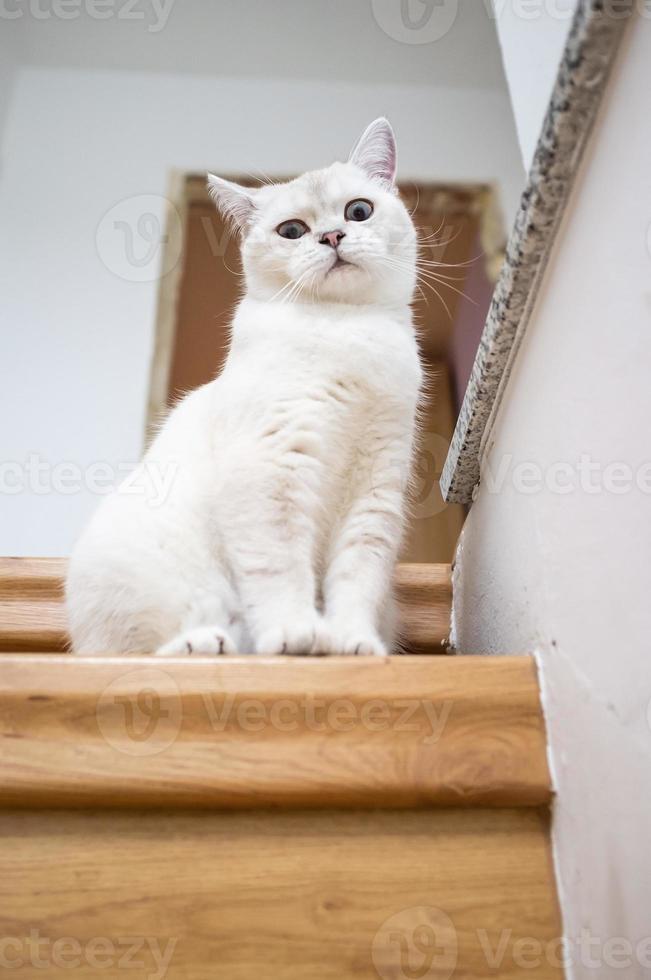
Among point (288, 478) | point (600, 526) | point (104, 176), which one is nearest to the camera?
point (600, 526)

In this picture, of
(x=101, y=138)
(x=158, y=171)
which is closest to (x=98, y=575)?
(x=158, y=171)

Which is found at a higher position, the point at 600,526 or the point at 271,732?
the point at 600,526

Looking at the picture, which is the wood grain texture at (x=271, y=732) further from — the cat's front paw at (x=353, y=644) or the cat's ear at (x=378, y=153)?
the cat's ear at (x=378, y=153)

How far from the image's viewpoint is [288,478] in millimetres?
1138

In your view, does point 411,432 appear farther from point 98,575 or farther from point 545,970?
point 545,970

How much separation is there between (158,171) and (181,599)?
96.4 inches

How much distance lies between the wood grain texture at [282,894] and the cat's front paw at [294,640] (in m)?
0.25

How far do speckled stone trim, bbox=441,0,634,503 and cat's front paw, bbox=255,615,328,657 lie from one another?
1.32 ft

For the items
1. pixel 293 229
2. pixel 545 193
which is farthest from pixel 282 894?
pixel 293 229

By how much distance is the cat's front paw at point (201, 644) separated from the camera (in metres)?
0.98

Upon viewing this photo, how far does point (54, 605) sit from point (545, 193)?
1101 mm

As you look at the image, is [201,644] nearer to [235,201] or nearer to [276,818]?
[276,818]

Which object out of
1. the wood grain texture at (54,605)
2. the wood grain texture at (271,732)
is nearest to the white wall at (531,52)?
the wood grain texture at (271,732)

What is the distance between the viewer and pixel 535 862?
0.73 m
